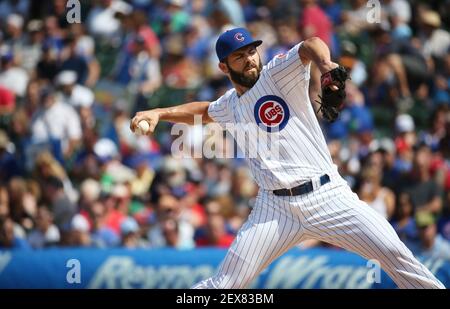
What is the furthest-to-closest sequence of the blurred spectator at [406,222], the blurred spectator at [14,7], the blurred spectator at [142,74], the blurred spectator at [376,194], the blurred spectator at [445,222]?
the blurred spectator at [14,7] < the blurred spectator at [142,74] < the blurred spectator at [376,194] < the blurred spectator at [445,222] < the blurred spectator at [406,222]

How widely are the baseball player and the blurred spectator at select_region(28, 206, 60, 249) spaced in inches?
172

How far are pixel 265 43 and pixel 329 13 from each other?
1179 mm

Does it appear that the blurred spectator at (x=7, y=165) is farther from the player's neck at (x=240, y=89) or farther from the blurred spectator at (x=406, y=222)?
the player's neck at (x=240, y=89)

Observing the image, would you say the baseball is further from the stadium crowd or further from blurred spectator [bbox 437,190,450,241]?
blurred spectator [bbox 437,190,450,241]

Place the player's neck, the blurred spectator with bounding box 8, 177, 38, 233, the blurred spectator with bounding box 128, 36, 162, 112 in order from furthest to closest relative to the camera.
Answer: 1. the blurred spectator with bounding box 128, 36, 162, 112
2. the blurred spectator with bounding box 8, 177, 38, 233
3. the player's neck

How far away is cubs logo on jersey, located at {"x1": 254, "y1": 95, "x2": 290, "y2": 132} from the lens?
573 centimetres

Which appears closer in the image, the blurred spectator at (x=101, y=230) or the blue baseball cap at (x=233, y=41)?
the blue baseball cap at (x=233, y=41)

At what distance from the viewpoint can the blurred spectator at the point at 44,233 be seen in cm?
989

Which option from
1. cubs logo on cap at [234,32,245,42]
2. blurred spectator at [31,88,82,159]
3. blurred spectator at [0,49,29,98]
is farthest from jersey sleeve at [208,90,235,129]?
blurred spectator at [0,49,29,98]

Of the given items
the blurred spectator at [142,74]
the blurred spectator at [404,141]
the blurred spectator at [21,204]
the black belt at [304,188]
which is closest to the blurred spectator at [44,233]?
the blurred spectator at [21,204]

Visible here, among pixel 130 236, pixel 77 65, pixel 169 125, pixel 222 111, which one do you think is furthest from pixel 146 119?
pixel 77 65

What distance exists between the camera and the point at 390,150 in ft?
33.5
